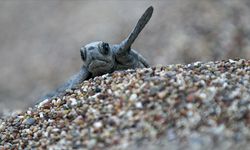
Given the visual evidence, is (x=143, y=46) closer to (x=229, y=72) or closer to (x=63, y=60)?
(x=63, y=60)

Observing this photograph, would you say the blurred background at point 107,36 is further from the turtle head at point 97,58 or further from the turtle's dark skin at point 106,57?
the turtle head at point 97,58

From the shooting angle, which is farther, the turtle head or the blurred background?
the blurred background

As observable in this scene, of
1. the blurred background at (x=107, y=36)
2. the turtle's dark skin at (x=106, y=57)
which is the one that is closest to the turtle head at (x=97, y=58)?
the turtle's dark skin at (x=106, y=57)

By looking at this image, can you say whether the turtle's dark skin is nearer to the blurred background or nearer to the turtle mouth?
the turtle mouth

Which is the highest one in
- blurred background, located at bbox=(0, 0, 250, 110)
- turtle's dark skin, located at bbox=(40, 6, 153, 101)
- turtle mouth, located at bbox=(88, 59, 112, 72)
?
blurred background, located at bbox=(0, 0, 250, 110)

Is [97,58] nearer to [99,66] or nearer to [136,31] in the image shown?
[99,66]

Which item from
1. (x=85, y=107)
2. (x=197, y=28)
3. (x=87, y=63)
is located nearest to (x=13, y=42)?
(x=197, y=28)

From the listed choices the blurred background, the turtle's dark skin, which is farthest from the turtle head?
the blurred background

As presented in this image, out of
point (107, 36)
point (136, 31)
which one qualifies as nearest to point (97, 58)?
point (136, 31)

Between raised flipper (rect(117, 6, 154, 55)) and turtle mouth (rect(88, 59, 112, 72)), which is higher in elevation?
raised flipper (rect(117, 6, 154, 55))
